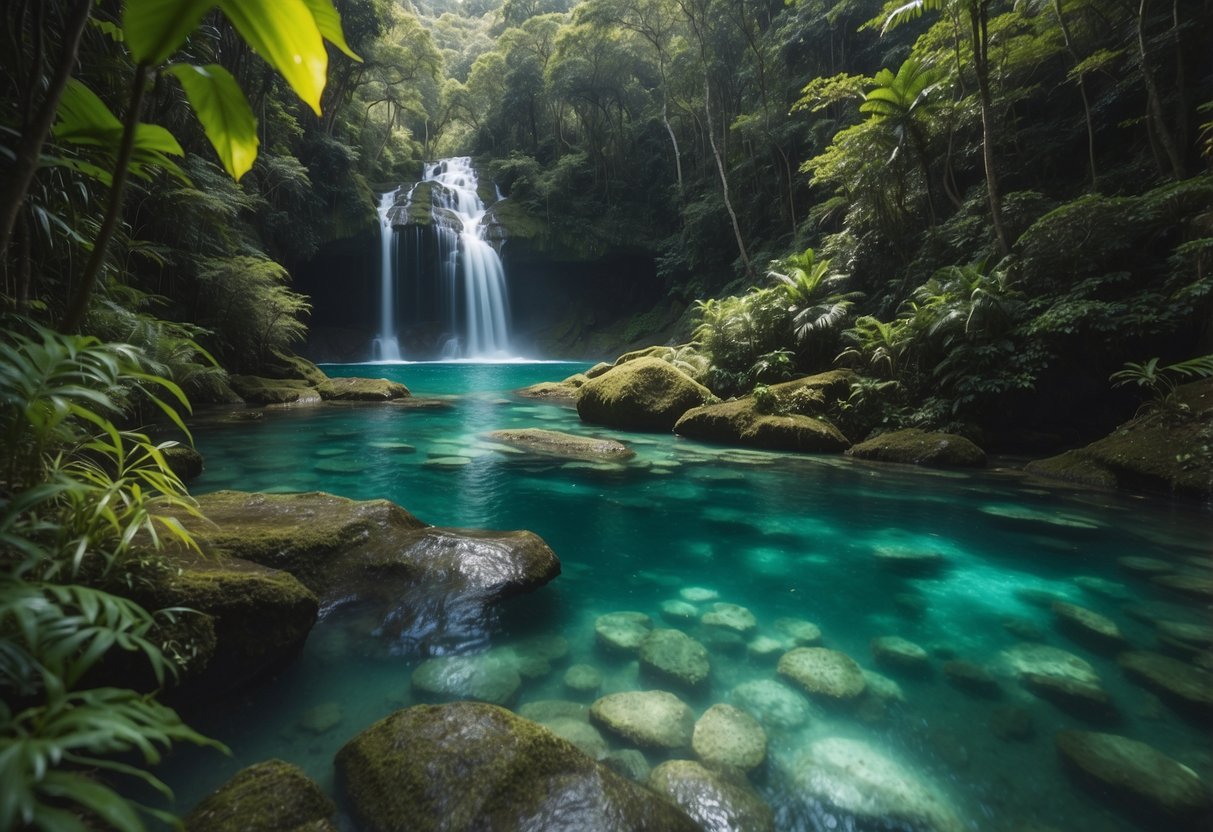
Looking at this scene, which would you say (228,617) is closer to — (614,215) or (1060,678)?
(1060,678)

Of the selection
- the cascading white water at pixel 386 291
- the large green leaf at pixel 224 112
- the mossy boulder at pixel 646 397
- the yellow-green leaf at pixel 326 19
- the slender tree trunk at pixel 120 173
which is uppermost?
the cascading white water at pixel 386 291

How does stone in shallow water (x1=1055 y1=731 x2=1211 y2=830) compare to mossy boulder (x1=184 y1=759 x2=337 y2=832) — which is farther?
stone in shallow water (x1=1055 y1=731 x2=1211 y2=830)

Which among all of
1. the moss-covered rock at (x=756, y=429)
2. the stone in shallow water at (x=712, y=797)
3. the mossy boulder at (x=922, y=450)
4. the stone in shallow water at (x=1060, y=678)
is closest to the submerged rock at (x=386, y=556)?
the stone in shallow water at (x=712, y=797)

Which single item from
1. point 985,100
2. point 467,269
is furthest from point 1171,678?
point 467,269

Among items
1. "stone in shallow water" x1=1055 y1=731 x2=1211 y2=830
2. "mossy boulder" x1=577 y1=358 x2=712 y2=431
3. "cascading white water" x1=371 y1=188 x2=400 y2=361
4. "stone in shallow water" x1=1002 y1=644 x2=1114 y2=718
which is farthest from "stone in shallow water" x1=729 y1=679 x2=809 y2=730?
"cascading white water" x1=371 y1=188 x2=400 y2=361

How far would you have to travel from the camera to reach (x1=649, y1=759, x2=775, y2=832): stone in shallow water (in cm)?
169

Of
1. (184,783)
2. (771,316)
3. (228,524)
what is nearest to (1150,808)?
(184,783)

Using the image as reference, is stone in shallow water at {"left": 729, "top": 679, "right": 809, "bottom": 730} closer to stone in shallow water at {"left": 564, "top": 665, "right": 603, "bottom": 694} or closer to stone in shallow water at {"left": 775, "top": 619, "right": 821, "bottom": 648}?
stone in shallow water at {"left": 775, "top": 619, "right": 821, "bottom": 648}

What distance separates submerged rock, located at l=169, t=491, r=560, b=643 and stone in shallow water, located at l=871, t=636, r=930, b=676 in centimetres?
189

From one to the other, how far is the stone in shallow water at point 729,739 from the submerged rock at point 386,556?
127 cm

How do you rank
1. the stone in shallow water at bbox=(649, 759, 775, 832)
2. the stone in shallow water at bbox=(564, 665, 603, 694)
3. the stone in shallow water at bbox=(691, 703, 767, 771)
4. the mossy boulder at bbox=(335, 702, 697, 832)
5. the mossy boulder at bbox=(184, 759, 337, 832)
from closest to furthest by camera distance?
the mossy boulder at bbox=(184, 759, 337, 832), the mossy boulder at bbox=(335, 702, 697, 832), the stone in shallow water at bbox=(649, 759, 775, 832), the stone in shallow water at bbox=(691, 703, 767, 771), the stone in shallow water at bbox=(564, 665, 603, 694)

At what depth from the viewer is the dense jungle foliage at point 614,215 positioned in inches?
50.3

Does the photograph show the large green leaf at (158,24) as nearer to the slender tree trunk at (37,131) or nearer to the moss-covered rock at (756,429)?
the slender tree trunk at (37,131)

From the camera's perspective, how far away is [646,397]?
911cm
